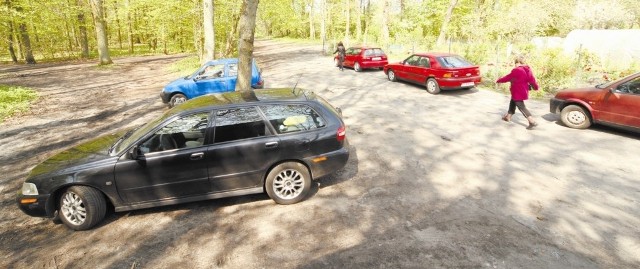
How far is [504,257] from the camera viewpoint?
11.3 ft

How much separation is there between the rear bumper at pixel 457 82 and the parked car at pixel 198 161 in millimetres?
7641

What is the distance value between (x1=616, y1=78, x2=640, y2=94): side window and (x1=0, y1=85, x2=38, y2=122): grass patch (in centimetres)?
1655

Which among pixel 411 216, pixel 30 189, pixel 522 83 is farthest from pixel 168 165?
pixel 522 83

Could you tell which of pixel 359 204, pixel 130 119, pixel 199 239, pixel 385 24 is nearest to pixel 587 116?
pixel 359 204

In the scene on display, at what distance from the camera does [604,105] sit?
7.02 meters

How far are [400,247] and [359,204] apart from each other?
3.52 feet

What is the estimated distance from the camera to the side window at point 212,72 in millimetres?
10328

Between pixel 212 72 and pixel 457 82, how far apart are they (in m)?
8.45

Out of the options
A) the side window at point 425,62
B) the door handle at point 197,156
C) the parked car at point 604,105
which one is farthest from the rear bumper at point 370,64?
the door handle at point 197,156

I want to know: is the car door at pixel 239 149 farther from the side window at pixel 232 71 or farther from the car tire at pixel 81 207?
the side window at pixel 232 71

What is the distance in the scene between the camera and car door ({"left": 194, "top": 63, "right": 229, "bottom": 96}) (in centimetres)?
1020

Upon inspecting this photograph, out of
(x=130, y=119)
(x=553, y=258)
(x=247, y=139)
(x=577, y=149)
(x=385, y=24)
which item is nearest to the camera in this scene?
(x=553, y=258)

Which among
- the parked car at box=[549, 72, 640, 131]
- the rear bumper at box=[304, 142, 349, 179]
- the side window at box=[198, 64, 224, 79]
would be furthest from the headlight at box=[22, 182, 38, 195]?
the parked car at box=[549, 72, 640, 131]

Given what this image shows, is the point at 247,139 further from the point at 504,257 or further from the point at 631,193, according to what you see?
the point at 631,193
